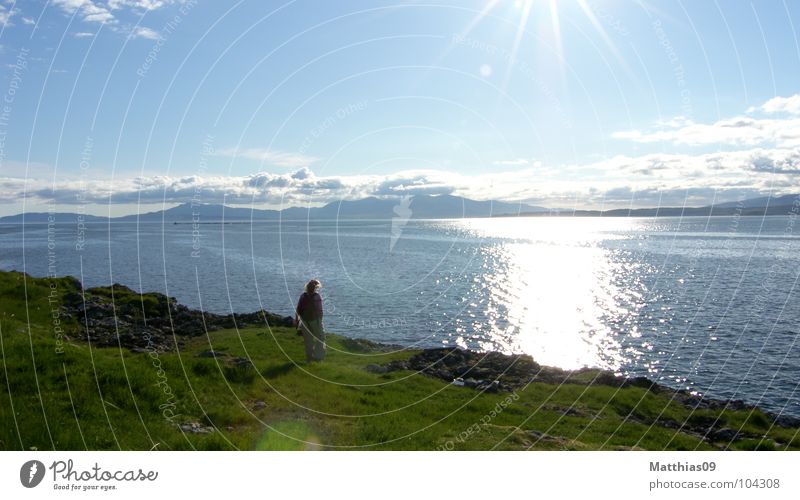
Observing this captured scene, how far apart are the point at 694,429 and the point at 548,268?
304 ft

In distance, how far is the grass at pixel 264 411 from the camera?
1141 cm

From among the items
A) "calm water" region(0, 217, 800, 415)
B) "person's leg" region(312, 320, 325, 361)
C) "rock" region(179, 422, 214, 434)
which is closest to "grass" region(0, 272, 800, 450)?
"rock" region(179, 422, 214, 434)

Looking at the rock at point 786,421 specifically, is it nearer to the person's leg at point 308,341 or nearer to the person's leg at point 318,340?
the person's leg at point 318,340

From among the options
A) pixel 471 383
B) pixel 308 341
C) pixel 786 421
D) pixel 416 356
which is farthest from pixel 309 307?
pixel 786 421

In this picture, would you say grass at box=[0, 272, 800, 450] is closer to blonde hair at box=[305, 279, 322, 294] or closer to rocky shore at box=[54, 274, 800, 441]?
blonde hair at box=[305, 279, 322, 294]

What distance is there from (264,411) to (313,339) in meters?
6.95

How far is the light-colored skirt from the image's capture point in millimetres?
20770

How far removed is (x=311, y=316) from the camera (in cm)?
2041

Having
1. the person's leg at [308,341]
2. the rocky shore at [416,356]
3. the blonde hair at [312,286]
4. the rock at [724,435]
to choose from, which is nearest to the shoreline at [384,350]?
the rocky shore at [416,356]

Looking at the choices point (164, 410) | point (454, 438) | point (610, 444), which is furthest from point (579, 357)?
point (164, 410)

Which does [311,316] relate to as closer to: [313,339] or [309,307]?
[309,307]

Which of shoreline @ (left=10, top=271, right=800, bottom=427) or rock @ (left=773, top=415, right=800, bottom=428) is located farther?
shoreline @ (left=10, top=271, right=800, bottom=427)

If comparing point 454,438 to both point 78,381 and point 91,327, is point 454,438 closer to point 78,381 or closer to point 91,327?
point 78,381

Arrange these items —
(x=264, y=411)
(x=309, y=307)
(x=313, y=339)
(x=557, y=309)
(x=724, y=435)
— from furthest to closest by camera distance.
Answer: (x=557, y=309) < (x=724, y=435) < (x=313, y=339) < (x=309, y=307) < (x=264, y=411)
